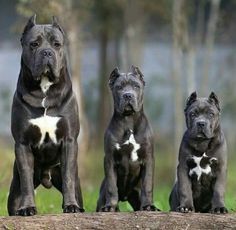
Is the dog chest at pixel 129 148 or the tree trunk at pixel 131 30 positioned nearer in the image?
the dog chest at pixel 129 148

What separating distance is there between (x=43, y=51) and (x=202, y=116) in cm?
165

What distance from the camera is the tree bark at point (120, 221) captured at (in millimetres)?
7848

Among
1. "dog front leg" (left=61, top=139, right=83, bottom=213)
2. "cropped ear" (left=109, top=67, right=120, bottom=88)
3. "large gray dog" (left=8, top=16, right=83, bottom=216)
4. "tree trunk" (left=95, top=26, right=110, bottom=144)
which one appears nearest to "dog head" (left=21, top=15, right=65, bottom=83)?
"large gray dog" (left=8, top=16, right=83, bottom=216)

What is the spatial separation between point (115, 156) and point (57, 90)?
923 mm

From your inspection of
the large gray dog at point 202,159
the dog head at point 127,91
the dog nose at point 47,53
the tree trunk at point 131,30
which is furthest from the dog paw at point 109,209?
the tree trunk at point 131,30

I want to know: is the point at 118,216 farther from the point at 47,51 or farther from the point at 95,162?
the point at 95,162

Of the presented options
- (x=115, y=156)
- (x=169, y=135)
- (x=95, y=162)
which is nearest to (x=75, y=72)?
(x=95, y=162)

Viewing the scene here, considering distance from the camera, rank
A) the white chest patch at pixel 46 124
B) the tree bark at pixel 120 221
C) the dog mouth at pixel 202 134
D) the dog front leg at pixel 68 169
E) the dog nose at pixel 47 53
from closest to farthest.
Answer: the tree bark at pixel 120 221, the dog nose at pixel 47 53, the white chest patch at pixel 46 124, the dog front leg at pixel 68 169, the dog mouth at pixel 202 134

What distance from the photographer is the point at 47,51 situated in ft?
27.2

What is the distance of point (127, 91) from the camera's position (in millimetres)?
8938

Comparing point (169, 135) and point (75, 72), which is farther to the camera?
point (169, 135)

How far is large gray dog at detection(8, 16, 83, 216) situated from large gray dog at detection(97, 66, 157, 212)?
46 centimetres

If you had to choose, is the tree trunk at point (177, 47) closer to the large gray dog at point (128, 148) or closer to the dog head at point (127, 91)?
the dog head at point (127, 91)

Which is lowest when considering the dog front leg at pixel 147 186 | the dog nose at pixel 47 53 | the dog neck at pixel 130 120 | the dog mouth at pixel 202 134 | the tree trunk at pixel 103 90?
the dog front leg at pixel 147 186
